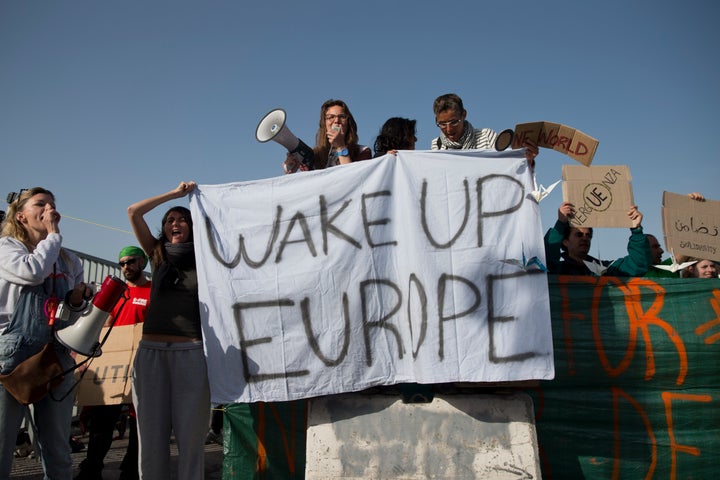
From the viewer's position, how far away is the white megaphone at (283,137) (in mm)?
4062

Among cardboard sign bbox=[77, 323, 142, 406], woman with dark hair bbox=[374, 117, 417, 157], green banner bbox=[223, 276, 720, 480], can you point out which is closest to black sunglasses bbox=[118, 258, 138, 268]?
cardboard sign bbox=[77, 323, 142, 406]

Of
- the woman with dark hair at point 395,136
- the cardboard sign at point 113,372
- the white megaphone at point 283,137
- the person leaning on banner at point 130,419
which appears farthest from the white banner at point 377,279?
the cardboard sign at point 113,372

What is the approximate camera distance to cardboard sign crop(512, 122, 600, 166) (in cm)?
397

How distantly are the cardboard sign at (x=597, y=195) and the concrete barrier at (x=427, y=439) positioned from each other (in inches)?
50.9

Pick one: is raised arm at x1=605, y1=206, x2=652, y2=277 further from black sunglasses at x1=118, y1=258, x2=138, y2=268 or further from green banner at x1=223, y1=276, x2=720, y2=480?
black sunglasses at x1=118, y1=258, x2=138, y2=268

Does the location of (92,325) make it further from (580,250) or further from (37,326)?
(580,250)

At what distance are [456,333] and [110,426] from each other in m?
3.21

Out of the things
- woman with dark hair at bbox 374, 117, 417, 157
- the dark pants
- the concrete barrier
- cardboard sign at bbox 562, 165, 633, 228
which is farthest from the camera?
the dark pants

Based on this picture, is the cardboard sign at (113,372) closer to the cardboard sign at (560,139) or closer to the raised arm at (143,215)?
the raised arm at (143,215)

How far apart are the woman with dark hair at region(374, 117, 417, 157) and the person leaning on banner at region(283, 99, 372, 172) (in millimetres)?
106

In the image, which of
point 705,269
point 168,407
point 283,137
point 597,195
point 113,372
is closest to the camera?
point 168,407

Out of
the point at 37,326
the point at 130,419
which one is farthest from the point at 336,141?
the point at 130,419

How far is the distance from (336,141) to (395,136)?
16.4 inches

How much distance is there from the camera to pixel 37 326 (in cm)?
344
